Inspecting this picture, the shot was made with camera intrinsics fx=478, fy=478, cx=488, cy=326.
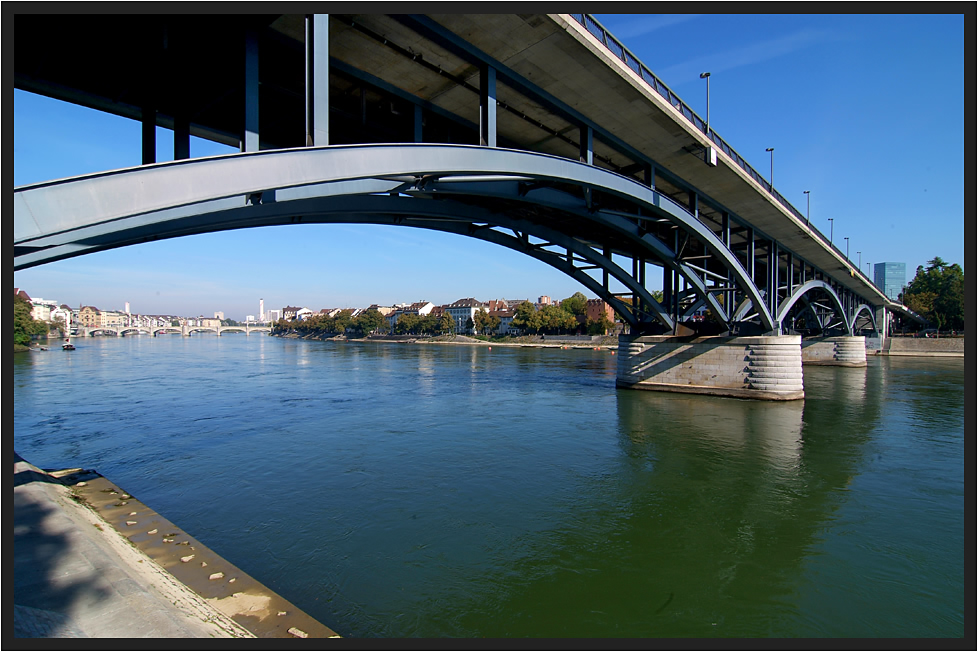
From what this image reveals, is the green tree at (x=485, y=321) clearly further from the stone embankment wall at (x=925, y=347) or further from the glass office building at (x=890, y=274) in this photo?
the glass office building at (x=890, y=274)

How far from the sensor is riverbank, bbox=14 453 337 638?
3453mm

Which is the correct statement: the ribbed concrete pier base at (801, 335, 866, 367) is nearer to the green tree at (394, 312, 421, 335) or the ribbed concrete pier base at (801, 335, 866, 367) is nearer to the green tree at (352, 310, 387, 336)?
the green tree at (394, 312, 421, 335)

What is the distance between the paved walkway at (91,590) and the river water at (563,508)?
1.30 meters

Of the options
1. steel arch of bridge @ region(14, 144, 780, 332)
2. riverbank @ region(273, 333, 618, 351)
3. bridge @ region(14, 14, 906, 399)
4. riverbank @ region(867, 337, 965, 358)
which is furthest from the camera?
riverbank @ region(273, 333, 618, 351)

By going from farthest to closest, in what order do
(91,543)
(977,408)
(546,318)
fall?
(546,318) → (91,543) → (977,408)

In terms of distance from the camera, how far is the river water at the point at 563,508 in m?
5.14

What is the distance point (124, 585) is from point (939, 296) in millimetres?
85938

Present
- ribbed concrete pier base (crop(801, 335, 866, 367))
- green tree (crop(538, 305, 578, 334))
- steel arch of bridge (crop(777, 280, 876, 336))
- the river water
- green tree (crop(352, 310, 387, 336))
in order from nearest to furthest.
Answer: the river water
steel arch of bridge (crop(777, 280, 876, 336))
ribbed concrete pier base (crop(801, 335, 866, 367))
green tree (crop(538, 305, 578, 334))
green tree (crop(352, 310, 387, 336))

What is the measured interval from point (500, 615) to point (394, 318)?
115 meters

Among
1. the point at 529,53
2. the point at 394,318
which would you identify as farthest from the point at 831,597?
the point at 394,318

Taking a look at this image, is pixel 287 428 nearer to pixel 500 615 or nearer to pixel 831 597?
pixel 500 615

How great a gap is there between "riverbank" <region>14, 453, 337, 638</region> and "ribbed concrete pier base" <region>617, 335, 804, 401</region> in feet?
64.1

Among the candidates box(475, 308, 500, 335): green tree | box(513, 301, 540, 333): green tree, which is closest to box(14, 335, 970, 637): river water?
box(513, 301, 540, 333): green tree

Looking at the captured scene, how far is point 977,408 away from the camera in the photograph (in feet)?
13.5
